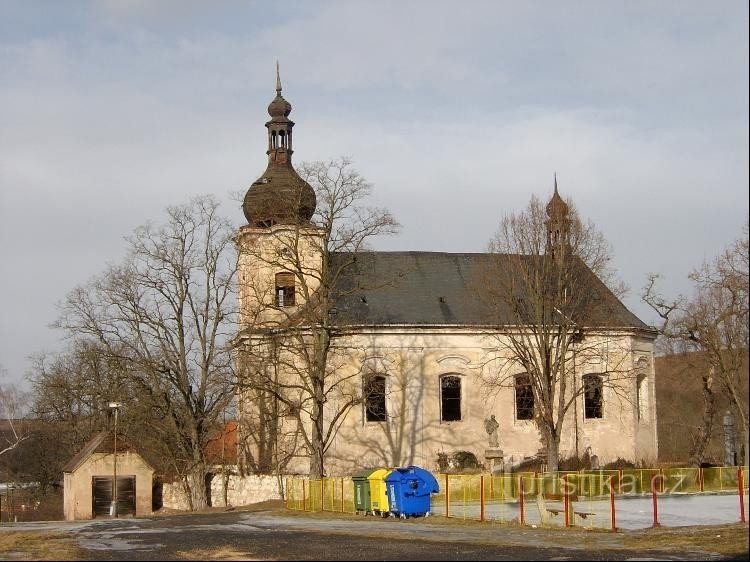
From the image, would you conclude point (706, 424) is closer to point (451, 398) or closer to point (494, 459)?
point (494, 459)

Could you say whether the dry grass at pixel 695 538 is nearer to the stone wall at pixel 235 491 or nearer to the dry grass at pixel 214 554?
the dry grass at pixel 214 554

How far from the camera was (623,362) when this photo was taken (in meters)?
44.9

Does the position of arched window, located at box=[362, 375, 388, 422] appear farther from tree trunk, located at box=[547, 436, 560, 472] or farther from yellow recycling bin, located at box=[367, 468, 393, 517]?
yellow recycling bin, located at box=[367, 468, 393, 517]

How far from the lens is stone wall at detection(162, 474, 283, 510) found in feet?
136

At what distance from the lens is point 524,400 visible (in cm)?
4469

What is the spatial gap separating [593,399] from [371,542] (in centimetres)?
2604

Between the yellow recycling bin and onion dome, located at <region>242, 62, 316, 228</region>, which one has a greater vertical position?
onion dome, located at <region>242, 62, 316, 228</region>

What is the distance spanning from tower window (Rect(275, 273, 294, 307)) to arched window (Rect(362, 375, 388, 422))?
4536mm

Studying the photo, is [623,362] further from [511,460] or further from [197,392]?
[197,392]

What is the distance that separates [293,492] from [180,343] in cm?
1082

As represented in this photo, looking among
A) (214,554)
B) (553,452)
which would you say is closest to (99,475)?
(553,452)

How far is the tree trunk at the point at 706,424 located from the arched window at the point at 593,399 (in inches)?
156

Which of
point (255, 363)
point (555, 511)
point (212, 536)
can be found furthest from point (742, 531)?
point (255, 363)

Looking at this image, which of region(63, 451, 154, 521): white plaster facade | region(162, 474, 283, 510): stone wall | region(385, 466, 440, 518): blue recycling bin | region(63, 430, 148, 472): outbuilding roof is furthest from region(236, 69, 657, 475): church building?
region(385, 466, 440, 518): blue recycling bin
